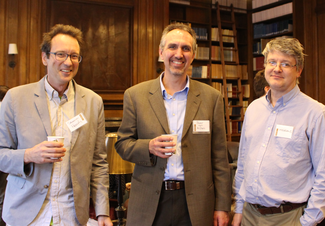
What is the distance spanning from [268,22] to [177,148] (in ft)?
23.9

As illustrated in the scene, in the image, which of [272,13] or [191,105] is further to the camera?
[272,13]

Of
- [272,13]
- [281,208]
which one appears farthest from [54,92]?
[272,13]

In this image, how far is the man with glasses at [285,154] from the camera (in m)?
1.67

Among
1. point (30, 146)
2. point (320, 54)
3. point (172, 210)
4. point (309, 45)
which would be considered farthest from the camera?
point (309, 45)

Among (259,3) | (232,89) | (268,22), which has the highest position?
(259,3)

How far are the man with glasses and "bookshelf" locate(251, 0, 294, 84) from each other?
6099 mm

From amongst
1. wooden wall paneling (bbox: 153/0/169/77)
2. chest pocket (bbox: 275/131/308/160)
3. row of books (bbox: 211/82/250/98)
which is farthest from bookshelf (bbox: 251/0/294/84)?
chest pocket (bbox: 275/131/308/160)

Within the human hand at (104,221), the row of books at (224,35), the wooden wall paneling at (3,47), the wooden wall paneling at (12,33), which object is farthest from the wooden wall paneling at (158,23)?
the human hand at (104,221)

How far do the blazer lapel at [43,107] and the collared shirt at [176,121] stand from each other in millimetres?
721

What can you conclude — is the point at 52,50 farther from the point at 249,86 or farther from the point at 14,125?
the point at 249,86

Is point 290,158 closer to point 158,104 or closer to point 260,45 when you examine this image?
point 158,104

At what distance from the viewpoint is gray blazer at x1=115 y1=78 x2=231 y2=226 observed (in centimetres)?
173

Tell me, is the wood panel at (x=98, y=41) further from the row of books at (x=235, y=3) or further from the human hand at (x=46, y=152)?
the human hand at (x=46, y=152)

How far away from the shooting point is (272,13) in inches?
295
